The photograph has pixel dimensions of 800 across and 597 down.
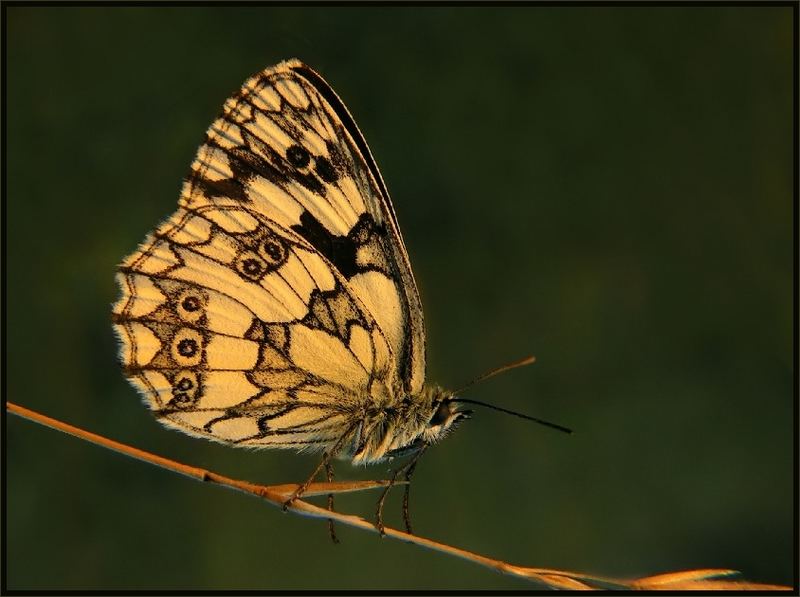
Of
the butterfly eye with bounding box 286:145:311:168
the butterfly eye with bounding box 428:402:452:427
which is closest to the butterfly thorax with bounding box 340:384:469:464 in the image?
the butterfly eye with bounding box 428:402:452:427

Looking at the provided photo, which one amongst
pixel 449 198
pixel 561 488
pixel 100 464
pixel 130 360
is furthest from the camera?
pixel 449 198

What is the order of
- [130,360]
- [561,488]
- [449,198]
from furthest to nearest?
[449,198] → [561,488] → [130,360]

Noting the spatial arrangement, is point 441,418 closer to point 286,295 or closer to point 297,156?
point 286,295

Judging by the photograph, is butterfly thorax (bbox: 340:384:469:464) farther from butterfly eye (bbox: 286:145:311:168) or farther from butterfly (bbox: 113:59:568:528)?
butterfly eye (bbox: 286:145:311:168)

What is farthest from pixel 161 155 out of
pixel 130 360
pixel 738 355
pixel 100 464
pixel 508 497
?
pixel 738 355

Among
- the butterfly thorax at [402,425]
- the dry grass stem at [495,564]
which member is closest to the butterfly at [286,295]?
the butterfly thorax at [402,425]

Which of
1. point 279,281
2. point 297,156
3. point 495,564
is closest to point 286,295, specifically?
point 279,281

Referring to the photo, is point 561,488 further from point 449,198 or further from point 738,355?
point 449,198
